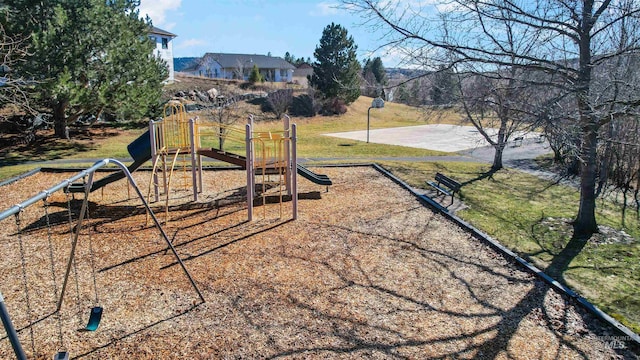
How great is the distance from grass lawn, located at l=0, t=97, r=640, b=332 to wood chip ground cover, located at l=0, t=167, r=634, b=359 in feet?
2.46

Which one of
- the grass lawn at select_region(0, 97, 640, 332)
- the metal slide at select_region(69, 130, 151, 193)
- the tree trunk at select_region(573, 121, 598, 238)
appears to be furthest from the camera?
the metal slide at select_region(69, 130, 151, 193)

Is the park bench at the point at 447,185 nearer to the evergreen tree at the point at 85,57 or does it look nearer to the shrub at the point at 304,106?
the evergreen tree at the point at 85,57

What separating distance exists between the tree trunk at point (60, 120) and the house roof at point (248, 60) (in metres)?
39.1

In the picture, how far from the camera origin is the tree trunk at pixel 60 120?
18361mm

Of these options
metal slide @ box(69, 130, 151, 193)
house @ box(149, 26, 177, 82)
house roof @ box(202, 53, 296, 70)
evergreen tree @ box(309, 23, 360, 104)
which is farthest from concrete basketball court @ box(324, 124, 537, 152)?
house roof @ box(202, 53, 296, 70)

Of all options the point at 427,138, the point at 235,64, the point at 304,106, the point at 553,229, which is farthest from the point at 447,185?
the point at 235,64

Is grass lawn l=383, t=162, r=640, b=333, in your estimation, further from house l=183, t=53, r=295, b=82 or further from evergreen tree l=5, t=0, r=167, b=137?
house l=183, t=53, r=295, b=82

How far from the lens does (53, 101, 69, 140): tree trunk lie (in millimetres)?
18361

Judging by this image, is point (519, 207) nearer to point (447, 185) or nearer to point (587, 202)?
point (447, 185)

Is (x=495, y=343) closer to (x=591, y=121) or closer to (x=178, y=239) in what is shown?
(x=591, y=121)

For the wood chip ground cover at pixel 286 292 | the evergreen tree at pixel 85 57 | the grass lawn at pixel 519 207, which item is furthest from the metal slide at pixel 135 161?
the evergreen tree at pixel 85 57

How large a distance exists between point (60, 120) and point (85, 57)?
403cm

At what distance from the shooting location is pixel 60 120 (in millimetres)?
18766

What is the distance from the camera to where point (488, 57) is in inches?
320
